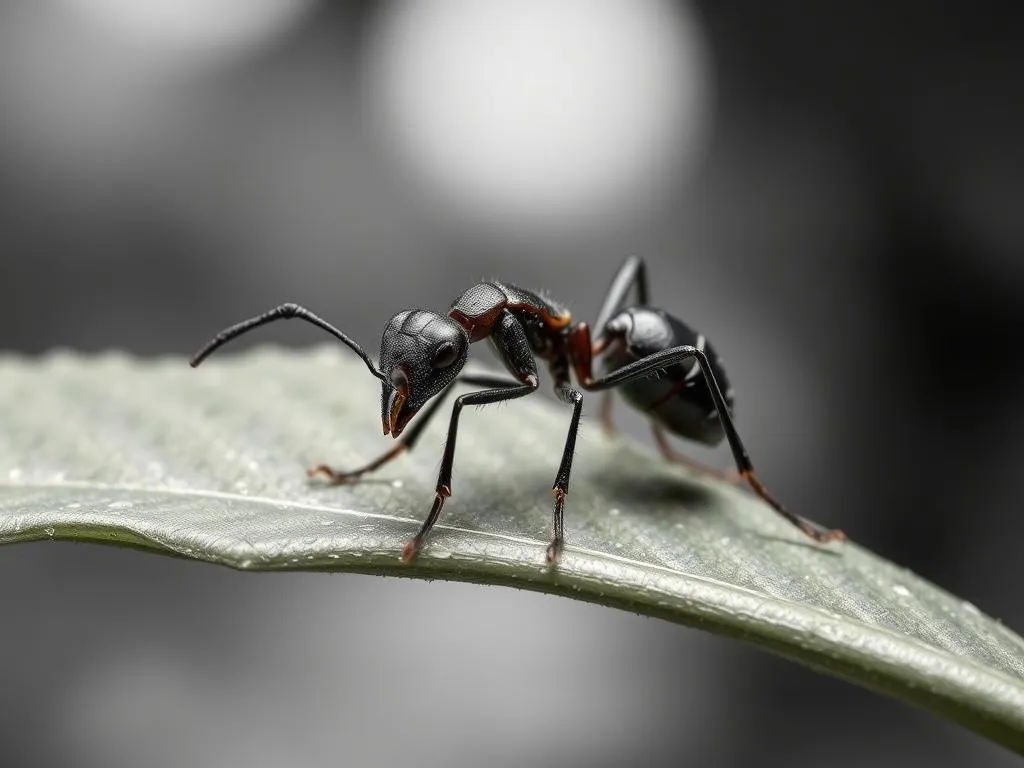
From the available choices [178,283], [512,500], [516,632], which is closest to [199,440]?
[512,500]

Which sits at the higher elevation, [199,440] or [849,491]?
[199,440]

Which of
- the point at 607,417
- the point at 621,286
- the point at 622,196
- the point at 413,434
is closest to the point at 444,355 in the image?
the point at 413,434

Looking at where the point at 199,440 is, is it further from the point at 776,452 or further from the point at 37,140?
the point at 37,140

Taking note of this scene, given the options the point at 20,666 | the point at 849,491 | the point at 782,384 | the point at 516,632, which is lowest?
the point at 20,666

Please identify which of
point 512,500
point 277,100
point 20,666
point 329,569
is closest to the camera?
point 329,569

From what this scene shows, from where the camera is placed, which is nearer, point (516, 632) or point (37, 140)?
point (516, 632)

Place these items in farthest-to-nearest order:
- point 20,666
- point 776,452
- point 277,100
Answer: point 277,100
point 776,452
point 20,666

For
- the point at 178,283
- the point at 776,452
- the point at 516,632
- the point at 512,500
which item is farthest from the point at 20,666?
the point at 776,452
